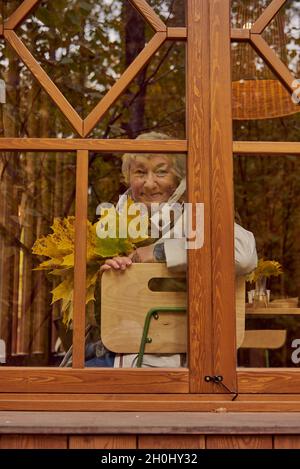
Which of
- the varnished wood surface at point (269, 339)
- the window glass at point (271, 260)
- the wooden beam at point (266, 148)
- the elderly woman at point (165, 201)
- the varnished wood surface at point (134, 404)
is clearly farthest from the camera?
the varnished wood surface at point (269, 339)

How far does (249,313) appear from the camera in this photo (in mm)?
2709

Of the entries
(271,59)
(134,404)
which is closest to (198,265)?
(134,404)

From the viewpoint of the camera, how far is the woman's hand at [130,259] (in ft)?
8.59

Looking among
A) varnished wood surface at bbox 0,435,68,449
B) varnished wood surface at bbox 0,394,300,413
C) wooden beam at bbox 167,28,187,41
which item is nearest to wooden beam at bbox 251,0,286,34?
wooden beam at bbox 167,28,187,41

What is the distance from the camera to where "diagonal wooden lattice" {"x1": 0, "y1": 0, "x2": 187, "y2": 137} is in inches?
97.7

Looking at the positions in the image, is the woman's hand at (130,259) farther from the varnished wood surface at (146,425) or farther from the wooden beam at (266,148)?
the varnished wood surface at (146,425)

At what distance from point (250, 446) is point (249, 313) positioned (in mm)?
757

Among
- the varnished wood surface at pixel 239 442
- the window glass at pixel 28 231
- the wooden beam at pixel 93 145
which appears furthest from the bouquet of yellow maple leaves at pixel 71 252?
the window glass at pixel 28 231

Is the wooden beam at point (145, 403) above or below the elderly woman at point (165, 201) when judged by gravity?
below

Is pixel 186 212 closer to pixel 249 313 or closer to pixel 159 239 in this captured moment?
pixel 159 239

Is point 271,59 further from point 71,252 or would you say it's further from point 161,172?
point 71,252

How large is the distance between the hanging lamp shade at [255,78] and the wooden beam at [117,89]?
0.30 meters

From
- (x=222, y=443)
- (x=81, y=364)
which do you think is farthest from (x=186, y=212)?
(x=222, y=443)

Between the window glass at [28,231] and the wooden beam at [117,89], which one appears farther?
the window glass at [28,231]
